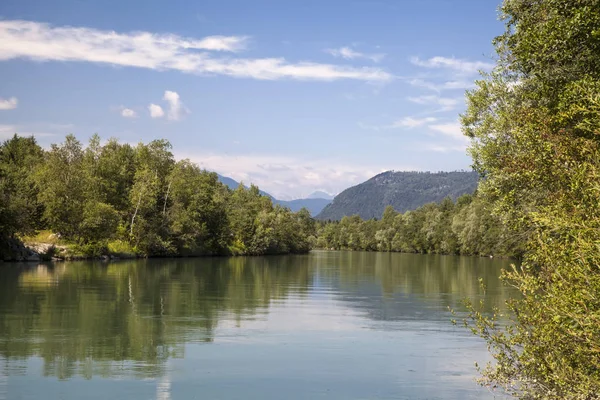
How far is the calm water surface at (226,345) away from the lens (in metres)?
16.6

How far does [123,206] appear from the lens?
9469cm

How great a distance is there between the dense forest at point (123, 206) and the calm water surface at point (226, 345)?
3332 centimetres

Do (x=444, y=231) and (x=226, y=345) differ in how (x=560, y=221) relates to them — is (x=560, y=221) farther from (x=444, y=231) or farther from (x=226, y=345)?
(x=444, y=231)

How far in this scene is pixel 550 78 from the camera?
17.7 metres

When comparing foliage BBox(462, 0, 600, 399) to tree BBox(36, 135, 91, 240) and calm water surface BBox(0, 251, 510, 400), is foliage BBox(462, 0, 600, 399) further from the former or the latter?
tree BBox(36, 135, 91, 240)

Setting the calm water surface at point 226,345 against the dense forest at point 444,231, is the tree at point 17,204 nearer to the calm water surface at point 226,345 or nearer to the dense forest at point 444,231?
the calm water surface at point 226,345

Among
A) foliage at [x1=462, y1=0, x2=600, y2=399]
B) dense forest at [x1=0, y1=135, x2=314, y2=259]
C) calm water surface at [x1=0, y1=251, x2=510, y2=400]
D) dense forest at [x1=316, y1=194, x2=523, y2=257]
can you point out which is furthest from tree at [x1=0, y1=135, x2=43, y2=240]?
dense forest at [x1=316, y1=194, x2=523, y2=257]

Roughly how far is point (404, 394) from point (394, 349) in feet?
20.6

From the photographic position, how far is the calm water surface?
16.6 m

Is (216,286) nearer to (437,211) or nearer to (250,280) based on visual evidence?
(250,280)

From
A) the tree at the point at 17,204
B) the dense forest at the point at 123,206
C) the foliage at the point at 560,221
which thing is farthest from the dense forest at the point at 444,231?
the foliage at the point at 560,221

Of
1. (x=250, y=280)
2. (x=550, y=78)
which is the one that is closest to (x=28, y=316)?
(x=550, y=78)

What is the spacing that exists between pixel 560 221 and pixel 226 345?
564 inches

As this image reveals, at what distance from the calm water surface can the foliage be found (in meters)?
4.24
